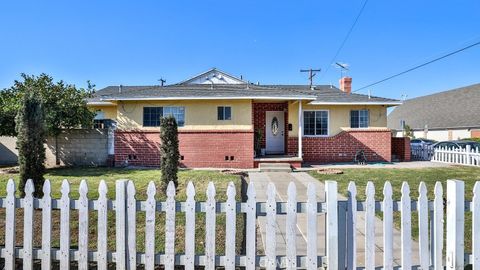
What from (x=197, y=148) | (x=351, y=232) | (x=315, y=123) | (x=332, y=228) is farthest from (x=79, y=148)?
(x=351, y=232)

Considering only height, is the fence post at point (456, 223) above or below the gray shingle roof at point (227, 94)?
below

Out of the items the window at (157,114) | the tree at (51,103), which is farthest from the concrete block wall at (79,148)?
the window at (157,114)

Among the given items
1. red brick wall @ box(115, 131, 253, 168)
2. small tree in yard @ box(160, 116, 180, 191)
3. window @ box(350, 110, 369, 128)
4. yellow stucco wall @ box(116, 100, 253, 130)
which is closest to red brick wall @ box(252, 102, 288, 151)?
yellow stucco wall @ box(116, 100, 253, 130)

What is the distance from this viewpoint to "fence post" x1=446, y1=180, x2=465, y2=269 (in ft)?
11.3

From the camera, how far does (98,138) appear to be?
16.0m

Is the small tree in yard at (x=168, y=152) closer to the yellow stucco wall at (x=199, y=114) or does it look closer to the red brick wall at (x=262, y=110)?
the yellow stucco wall at (x=199, y=114)

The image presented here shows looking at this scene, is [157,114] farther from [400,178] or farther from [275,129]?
[400,178]

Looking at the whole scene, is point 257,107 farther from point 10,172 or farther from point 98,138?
point 10,172

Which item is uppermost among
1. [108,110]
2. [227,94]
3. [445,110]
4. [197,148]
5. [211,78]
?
[211,78]

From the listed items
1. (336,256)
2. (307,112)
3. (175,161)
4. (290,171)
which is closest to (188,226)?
(336,256)

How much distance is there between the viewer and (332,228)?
131 inches

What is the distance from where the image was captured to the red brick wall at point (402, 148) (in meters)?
18.6

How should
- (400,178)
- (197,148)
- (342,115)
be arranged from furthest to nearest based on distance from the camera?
(342,115), (197,148), (400,178)

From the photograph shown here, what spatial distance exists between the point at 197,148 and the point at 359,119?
8.91 m
